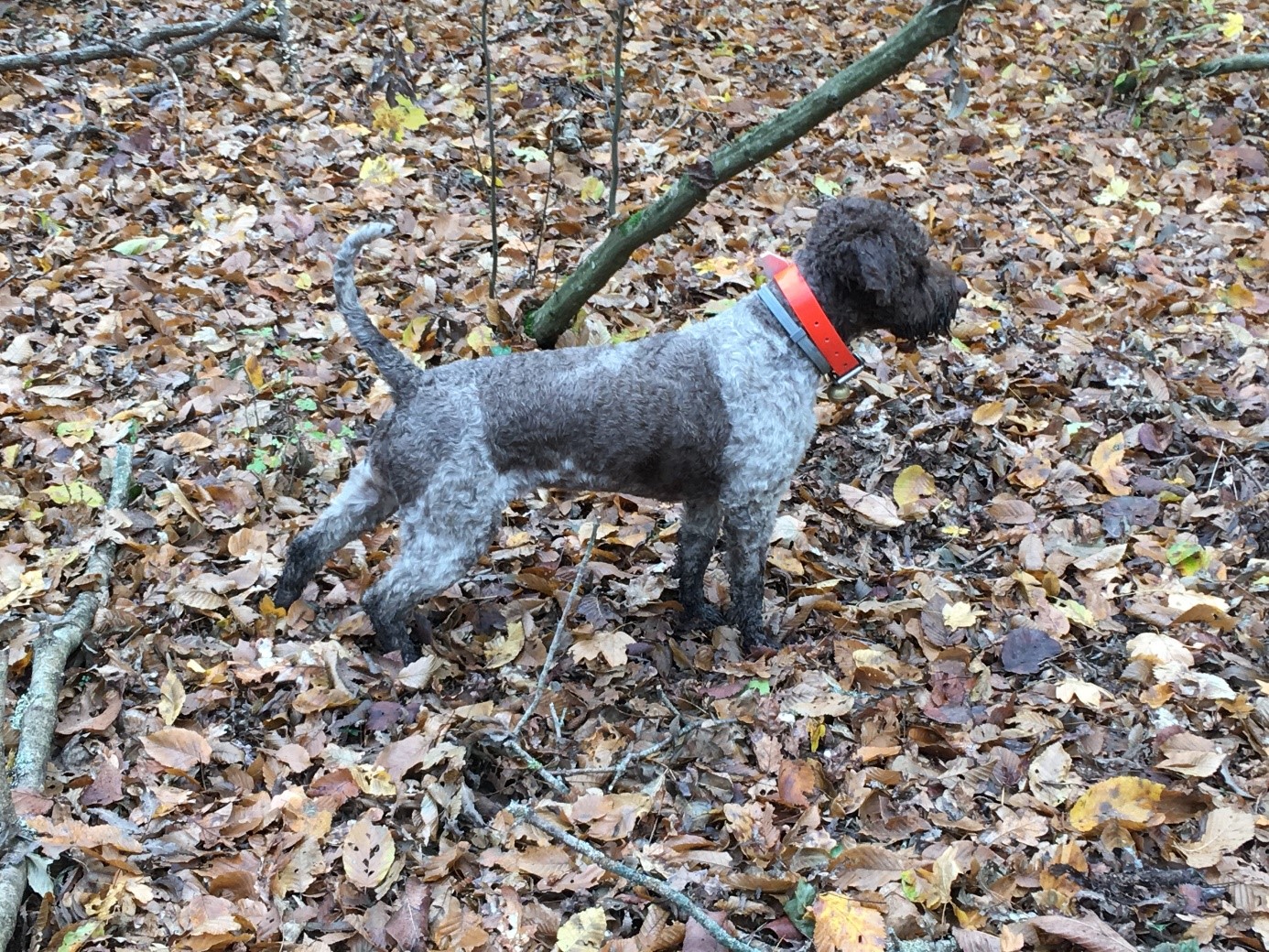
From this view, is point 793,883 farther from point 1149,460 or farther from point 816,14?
point 816,14

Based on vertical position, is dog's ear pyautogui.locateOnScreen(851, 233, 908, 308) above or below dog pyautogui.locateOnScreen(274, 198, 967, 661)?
above

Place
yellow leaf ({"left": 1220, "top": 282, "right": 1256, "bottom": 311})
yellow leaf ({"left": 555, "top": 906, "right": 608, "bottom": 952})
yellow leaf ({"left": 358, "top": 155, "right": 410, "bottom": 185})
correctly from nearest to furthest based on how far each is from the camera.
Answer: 1. yellow leaf ({"left": 555, "top": 906, "right": 608, "bottom": 952})
2. yellow leaf ({"left": 1220, "top": 282, "right": 1256, "bottom": 311})
3. yellow leaf ({"left": 358, "top": 155, "right": 410, "bottom": 185})

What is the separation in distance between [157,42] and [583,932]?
28.5 feet

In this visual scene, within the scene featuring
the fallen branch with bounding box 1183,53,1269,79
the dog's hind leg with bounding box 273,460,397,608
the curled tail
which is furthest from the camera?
the fallen branch with bounding box 1183,53,1269,79

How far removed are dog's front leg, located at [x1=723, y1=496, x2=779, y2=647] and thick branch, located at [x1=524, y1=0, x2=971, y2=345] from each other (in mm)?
1990

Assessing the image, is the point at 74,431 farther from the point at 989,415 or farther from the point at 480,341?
the point at 989,415

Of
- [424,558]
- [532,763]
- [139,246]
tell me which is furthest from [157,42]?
[532,763]

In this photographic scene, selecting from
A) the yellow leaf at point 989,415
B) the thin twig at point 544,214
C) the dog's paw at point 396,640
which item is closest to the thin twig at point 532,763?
the dog's paw at point 396,640

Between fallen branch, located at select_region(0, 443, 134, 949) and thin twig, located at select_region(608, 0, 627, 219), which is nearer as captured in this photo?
fallen branch, located at select_region(0, 443, 134, 949)

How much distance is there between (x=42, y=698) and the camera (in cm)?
389

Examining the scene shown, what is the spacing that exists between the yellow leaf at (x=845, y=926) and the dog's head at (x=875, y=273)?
8.40 ft

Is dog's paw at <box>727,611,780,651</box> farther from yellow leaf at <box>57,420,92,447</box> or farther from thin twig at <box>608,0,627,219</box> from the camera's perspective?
yellow leaf at <box>57,420,92,447</box>

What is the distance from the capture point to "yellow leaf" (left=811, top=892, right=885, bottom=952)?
10.1 feet

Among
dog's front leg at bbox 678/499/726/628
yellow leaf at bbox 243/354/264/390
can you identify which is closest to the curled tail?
dog's front leg at bbox 678/499/726/628
